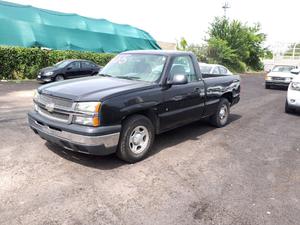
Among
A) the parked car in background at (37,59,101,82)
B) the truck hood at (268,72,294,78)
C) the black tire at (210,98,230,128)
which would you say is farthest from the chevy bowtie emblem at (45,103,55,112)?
the truck hood at (268,72,294,78)

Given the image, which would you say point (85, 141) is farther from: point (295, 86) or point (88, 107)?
point (295, 86)

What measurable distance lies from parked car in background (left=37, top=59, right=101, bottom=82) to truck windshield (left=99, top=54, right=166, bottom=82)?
1044 cm

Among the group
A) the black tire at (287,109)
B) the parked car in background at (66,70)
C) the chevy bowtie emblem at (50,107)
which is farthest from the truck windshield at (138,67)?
the parked car in background at (66,70)

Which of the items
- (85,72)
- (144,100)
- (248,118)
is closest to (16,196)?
(144,100)

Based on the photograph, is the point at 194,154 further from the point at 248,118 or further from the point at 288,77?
the point at 288,77

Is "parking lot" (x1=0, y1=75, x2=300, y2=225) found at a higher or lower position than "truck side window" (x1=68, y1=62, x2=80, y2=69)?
lower

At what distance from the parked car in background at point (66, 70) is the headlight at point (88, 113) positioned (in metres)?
12.1

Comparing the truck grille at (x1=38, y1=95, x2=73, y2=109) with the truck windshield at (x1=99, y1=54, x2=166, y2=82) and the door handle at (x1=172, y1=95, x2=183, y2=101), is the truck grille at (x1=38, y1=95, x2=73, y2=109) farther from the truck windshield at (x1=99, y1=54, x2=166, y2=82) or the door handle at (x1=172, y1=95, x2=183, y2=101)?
the door handle at (x1=172, y1=95, x2=183, y2=101)

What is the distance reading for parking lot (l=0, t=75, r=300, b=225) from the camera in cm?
332

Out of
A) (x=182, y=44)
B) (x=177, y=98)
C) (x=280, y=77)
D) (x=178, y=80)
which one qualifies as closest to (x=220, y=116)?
(x=177, y=98)

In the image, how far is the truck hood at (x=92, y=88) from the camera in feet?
14.0

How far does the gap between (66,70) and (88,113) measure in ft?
42.0

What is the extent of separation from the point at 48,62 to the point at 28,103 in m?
9.46

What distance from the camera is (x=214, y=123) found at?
7.28 meters
